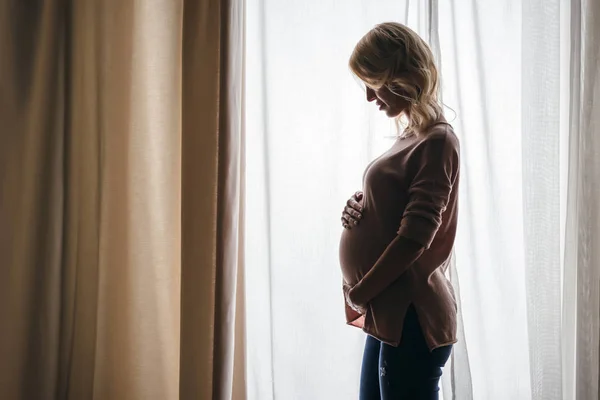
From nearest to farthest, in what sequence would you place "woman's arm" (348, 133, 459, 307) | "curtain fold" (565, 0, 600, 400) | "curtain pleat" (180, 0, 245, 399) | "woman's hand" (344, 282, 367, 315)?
"woman's arm" (348, 133, 459, 307) → "woman's hand" (344, 282, 367, 315) → "curtain pleat" (180, 0, 245, 399) → "curtain fold" (565, 0, 600, 400)

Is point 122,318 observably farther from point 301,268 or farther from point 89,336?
point 301,268

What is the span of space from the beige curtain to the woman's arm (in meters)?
0.60

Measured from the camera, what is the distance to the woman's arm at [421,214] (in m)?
1.21

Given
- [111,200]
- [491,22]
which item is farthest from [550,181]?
[111,200]

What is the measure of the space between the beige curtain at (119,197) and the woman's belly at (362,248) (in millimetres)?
469

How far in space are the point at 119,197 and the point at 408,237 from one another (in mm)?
965

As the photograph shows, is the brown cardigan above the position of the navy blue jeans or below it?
above

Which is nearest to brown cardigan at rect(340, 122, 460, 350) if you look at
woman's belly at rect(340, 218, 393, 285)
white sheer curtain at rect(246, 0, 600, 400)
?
woman's belly at rect(340, 218, 393, 285)

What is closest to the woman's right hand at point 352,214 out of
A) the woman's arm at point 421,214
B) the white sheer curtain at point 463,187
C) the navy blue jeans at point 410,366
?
the woman's arm at point 421,214

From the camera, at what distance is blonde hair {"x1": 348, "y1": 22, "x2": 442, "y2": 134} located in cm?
130

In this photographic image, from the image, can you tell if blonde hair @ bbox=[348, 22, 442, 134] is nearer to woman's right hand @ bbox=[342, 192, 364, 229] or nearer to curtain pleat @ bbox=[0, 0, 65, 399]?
woman's right hand @ bbox=[342, 192, 364, 229]

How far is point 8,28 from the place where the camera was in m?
1.73

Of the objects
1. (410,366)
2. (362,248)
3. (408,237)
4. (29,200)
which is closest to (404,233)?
(408,237)

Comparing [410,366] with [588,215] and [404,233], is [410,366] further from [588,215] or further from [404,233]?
[588,215]
